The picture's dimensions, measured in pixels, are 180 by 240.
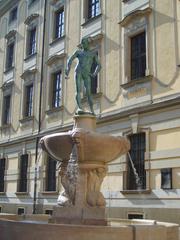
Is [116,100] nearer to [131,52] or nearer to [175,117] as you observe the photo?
[131,52]

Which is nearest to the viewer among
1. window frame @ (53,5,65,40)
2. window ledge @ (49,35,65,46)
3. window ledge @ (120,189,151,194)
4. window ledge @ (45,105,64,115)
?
window ledge @ (120,189,151,194)

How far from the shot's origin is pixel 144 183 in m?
15.2

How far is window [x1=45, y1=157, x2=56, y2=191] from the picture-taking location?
20141mm

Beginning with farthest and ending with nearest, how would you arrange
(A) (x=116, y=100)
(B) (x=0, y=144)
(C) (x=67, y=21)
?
(B) (x=0, y=144), (C) (x=67, y=21), (A) (x=116, y=100)

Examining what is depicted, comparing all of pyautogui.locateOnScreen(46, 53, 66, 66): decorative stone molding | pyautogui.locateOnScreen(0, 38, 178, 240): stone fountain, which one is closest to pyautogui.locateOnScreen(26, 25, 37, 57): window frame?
pyautogui.locateOnScreen(46, 53, 66, 66): decorative stone molding

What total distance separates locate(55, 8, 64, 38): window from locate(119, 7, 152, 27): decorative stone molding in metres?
5.36

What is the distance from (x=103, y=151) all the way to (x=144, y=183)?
6227mm

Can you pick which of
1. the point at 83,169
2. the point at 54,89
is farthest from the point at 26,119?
the point at 83,169

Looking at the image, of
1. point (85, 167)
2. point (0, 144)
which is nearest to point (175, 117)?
point (85, 167)

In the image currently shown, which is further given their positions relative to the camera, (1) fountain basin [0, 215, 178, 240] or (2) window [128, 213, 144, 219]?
(2) window [128, 213, 144, 219]

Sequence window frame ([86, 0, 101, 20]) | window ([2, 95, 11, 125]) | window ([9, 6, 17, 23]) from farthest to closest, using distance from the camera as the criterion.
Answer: window ([9, 6, 17, 23]) → window ([2, 95, 11, 125]) → window frame ([86, 0, 101, 20])

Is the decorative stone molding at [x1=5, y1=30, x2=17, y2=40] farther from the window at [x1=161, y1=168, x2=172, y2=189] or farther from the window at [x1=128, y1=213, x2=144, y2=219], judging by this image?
Answer: the window at [x1=161, y1=168, x2=172, y2=189]

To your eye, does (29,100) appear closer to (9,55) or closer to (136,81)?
(9,55)

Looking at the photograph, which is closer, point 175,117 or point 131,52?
point 175,117
